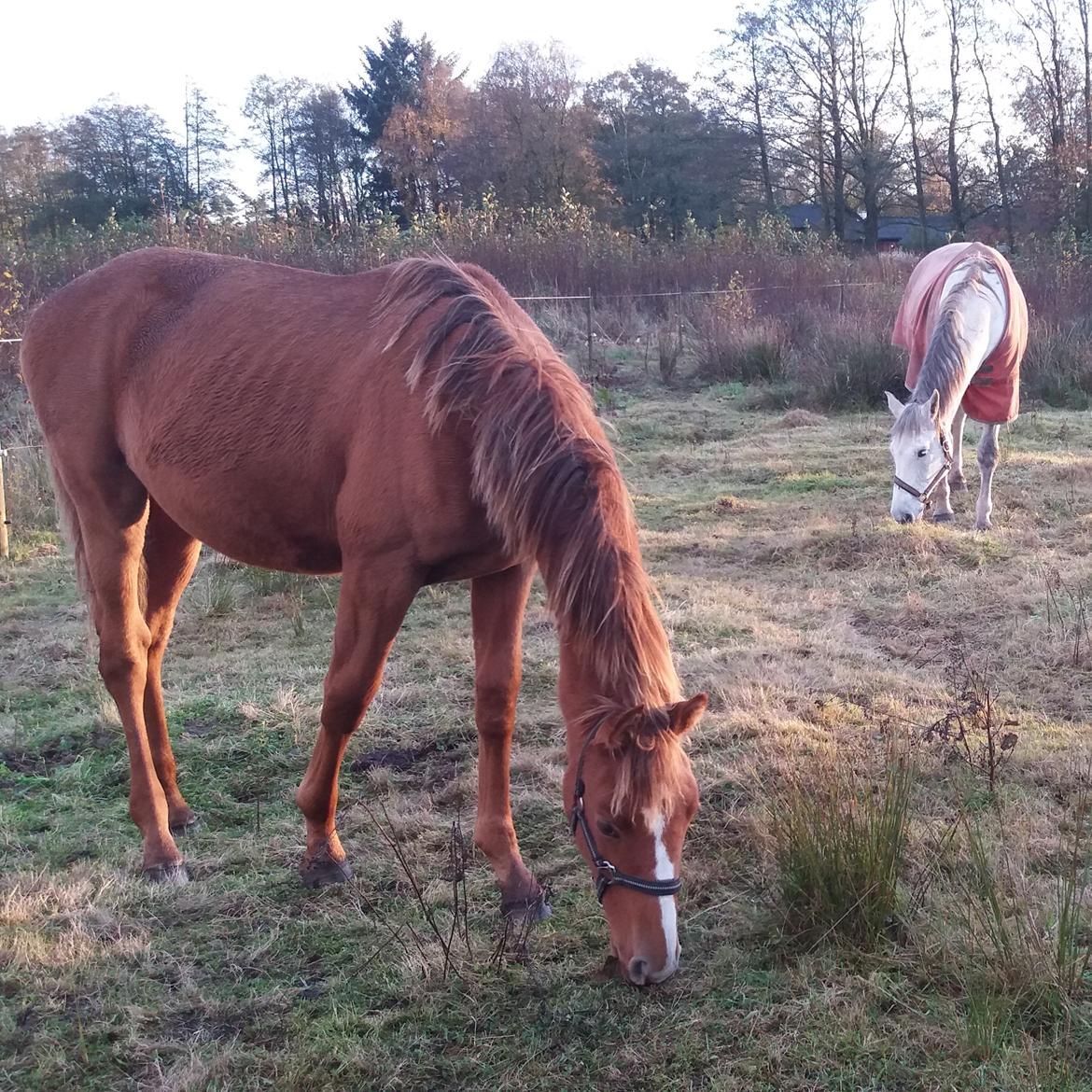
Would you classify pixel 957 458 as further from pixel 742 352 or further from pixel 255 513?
pixel 255 513

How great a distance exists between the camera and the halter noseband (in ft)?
20.1

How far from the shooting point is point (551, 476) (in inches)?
82.3

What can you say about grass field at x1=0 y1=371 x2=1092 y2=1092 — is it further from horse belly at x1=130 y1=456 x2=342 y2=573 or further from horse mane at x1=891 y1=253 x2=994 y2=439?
horse mane at x1=891 y1=253 x2=994 y2=439

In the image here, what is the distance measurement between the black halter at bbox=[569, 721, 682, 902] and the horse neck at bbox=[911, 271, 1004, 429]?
5.10 m

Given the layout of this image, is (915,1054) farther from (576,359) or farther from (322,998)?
(576,359)

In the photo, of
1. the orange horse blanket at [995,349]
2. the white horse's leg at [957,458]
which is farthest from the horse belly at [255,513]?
the white horse's leg at [957,458]

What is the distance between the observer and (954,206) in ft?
100

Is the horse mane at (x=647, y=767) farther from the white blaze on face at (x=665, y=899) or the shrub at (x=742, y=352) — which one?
the shrub at (x=742, y=352)

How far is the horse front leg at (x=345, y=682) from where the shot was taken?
237 centimetres

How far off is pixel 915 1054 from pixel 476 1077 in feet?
2.97

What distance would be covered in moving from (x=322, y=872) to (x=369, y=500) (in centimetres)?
114

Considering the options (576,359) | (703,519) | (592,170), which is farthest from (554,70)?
(703,519)

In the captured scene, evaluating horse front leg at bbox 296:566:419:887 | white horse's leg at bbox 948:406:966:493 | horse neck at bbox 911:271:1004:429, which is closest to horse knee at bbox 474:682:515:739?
horse front leg at bbox 296:566:419:887

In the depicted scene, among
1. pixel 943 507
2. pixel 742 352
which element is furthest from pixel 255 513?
pixel 742 352
